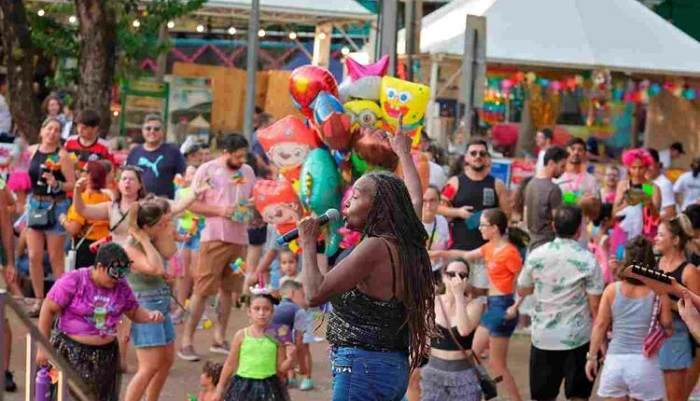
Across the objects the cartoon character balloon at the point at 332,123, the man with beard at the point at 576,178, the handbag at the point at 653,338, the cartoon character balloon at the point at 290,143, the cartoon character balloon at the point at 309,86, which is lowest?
the handbag at the point at 653,338

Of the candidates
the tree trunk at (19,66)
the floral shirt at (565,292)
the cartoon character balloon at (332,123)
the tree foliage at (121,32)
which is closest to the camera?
the cartoon character balloon at (332,123)

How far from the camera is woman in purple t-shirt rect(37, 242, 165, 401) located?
28.9ft

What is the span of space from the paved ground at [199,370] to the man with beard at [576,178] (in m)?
1.42

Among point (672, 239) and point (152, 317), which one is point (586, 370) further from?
point (152, 317)

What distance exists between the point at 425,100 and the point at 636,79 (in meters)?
12.9

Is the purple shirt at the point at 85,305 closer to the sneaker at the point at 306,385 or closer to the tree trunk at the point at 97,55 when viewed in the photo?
the sneaker at the point at 306,385

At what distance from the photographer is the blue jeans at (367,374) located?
21.4ft

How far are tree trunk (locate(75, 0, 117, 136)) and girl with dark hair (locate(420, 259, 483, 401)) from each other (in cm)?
867

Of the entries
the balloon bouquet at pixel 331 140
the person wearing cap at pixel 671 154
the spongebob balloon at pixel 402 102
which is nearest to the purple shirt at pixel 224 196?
the balloon bouquet at pixel 331 140

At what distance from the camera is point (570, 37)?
20.7m

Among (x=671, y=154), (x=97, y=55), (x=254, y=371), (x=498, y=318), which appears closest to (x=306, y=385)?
(x=498, y=318)

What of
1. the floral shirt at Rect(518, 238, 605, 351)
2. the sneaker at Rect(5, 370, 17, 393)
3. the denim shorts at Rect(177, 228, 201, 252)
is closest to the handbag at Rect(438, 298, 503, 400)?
the floral shirt at Rect(518, 238, 605, 351)

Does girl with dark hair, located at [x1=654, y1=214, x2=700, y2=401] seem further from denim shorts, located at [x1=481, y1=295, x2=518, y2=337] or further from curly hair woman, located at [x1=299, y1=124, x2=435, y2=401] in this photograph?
curly hair woman, located at [x1=299, y1=124, x2=435, y2=401]

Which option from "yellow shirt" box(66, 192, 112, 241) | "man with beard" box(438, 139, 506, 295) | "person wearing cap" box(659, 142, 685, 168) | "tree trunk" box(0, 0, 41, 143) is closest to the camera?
"yellow shirt" box(66, 192, 112, 241)
